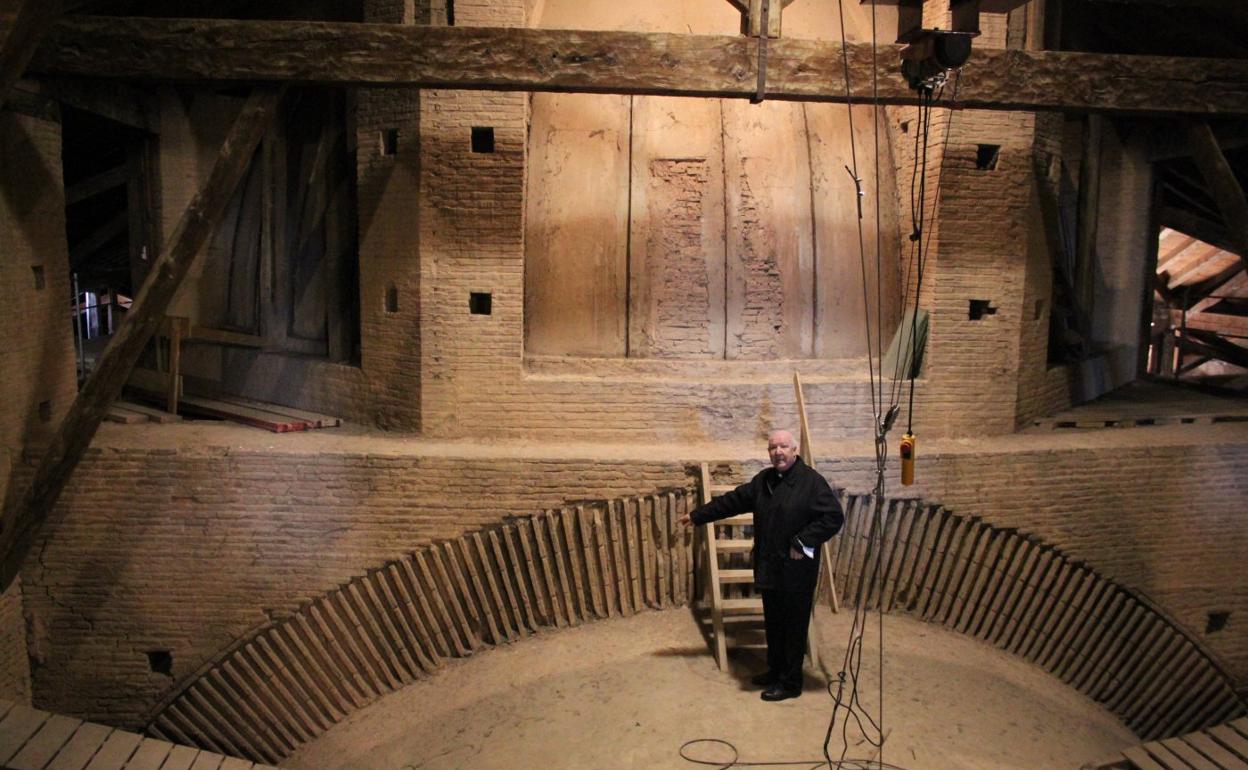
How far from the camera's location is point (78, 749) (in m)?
5.36

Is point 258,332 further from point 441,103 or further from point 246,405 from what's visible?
point 441,103

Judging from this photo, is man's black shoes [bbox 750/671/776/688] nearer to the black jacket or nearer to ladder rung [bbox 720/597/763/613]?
ladder rung [bbox 720/597/763/613]

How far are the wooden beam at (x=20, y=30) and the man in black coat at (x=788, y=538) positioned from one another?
433 centimetres

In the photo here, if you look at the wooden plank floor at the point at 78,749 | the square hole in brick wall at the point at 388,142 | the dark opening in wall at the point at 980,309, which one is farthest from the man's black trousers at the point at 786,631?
the square hole in brick wall at the point at 388,142

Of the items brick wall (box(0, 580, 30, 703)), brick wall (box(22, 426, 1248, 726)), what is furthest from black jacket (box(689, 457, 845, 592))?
brick wall (box(0, 580, 30, 703))

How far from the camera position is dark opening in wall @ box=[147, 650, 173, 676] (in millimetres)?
7216

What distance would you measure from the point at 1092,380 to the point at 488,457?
283 inches

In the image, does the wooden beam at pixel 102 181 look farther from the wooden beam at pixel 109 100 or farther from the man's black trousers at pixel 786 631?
the man's black trousers at pixel 786 631

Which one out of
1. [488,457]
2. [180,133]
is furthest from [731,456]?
[180,133]

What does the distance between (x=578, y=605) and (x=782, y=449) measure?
2436 mm

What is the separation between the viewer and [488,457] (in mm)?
7137

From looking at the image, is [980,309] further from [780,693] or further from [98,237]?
[98,237]

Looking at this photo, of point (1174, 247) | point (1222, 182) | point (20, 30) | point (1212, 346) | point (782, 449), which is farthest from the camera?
point (1174, 247)

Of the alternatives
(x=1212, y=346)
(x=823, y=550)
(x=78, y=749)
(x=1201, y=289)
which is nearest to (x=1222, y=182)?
(x=823, y=550)
